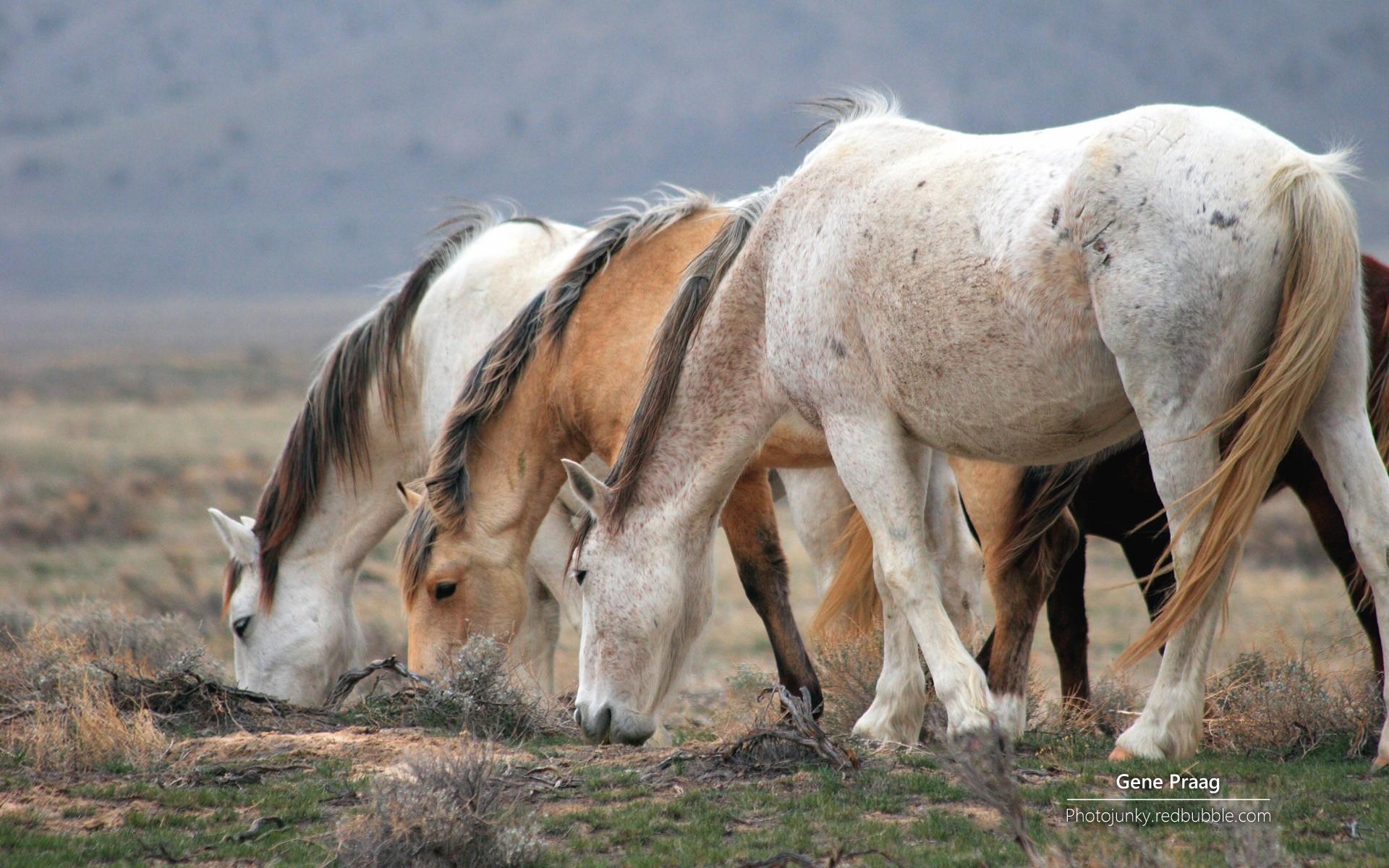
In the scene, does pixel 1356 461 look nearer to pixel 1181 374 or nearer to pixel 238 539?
pixel 1181 374

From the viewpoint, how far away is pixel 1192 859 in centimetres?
352

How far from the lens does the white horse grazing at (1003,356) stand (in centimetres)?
386

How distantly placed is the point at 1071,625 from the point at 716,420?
2.26 meters

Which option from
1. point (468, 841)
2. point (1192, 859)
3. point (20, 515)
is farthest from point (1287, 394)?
point (20, 515)

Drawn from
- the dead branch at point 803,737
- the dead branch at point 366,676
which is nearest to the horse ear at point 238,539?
the dead branch at point 366,676

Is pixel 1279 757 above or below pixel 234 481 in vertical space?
above

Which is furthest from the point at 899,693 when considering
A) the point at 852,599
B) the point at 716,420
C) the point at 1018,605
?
the point at 852,599

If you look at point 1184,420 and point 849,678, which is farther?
point 849,678

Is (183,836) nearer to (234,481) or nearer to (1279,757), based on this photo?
(1279,757)

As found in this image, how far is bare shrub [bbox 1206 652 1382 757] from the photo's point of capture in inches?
191

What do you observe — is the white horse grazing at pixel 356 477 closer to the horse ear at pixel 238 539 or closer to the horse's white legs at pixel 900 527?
the horse ear at pixel 238 539

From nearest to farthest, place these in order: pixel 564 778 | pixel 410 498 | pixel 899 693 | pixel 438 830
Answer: pixel 438 830 → pixel 564 778 → pixel 899 693 → pixel 410 498

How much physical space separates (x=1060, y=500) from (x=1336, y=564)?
1.10m

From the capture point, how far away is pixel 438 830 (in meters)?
3.56
